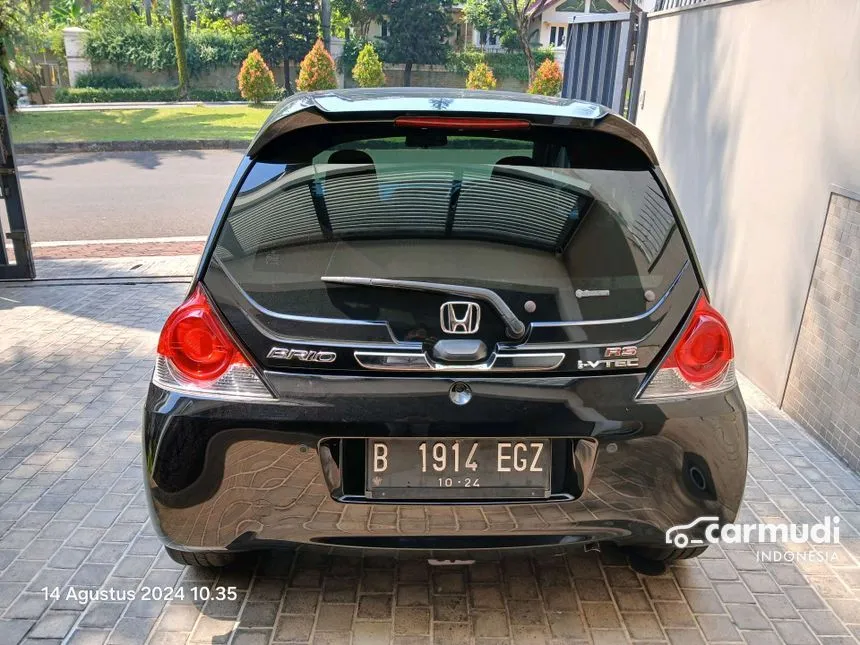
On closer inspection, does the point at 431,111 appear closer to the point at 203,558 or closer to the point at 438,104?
the point at 438,104

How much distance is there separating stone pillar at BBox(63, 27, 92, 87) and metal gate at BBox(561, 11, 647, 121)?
36.3 meters

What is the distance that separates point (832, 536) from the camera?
123 inches

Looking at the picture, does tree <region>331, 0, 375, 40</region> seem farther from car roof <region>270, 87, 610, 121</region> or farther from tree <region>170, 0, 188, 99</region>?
car roof <region>270, 87, 610, 121</region>

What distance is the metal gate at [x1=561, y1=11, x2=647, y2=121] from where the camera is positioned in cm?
734

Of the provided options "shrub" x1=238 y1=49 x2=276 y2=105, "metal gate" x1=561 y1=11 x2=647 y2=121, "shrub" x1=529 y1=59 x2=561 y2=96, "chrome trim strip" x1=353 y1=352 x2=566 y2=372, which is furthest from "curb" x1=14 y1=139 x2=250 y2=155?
"chrome trim strip" x1=353 y1=352 x2=566 y2=372

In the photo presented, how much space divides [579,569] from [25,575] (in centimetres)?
207

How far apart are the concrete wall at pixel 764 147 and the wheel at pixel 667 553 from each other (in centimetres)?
214

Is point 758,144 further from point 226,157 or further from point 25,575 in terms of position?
point 226,157

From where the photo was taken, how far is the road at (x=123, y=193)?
31.6 feet

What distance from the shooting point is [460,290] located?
2.08 meters

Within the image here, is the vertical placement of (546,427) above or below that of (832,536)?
above

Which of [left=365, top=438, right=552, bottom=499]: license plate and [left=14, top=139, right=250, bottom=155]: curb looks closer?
[left=365, top=438, right=552, bottom=499]: license plate

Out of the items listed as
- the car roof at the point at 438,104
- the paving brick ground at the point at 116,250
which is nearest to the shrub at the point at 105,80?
the paving brick ground at the point at 116,250

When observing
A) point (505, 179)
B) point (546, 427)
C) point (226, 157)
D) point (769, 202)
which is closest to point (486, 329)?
point (546, 427)
